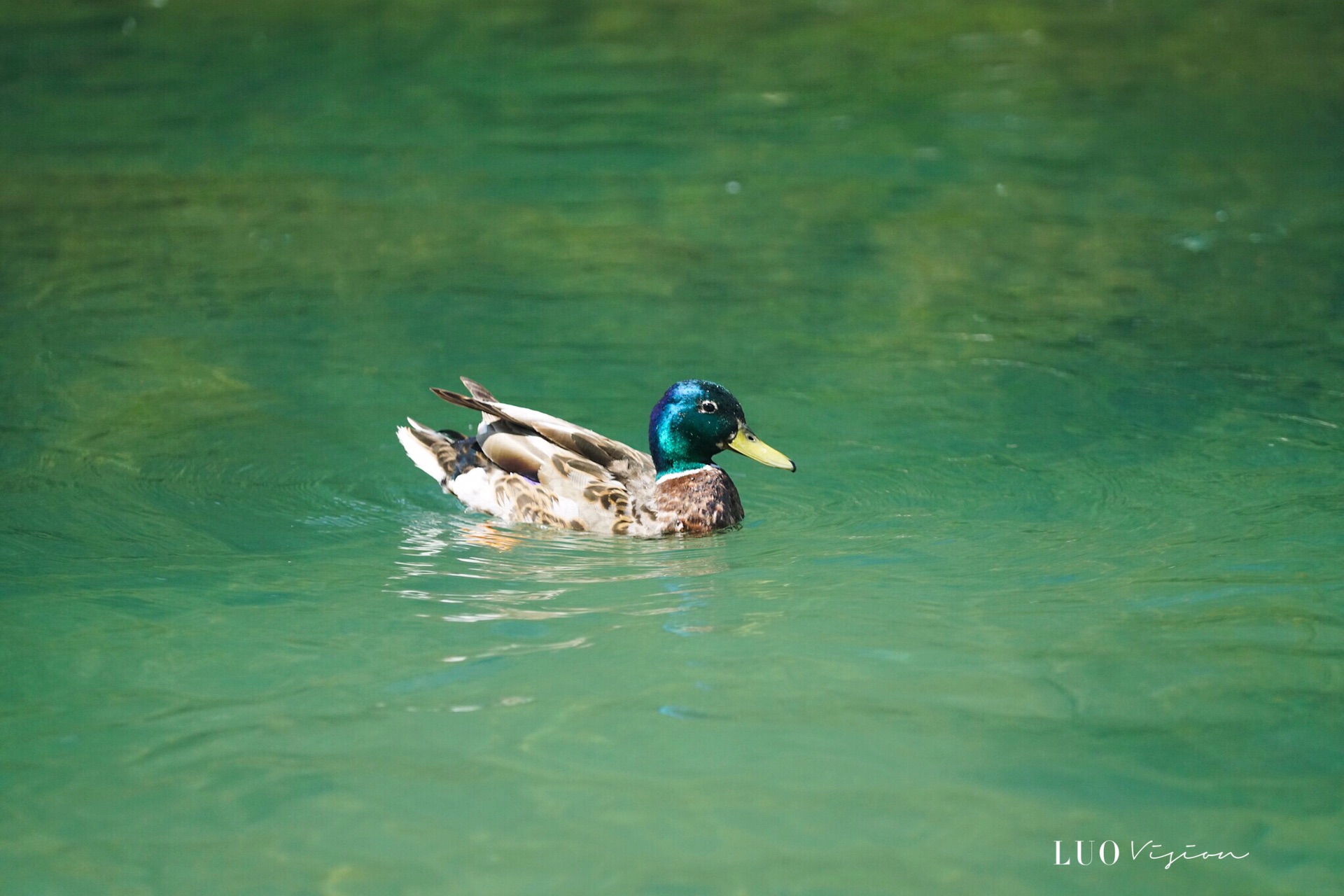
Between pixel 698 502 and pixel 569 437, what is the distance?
32.2 inches

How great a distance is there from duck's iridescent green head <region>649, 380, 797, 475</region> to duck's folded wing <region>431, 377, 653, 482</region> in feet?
0.79

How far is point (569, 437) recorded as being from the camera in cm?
851

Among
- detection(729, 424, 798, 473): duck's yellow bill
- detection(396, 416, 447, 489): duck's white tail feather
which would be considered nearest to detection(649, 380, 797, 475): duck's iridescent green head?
detection(729, 424, 798, 473): duck's yellow bill

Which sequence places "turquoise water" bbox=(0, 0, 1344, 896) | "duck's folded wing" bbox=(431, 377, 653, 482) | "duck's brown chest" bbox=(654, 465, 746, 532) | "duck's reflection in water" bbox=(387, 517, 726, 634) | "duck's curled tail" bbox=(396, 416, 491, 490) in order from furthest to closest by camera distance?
"duck's curled tail" bbox=(396, 416, 491, 490), "duck's folded wing" bbox=(431, 377, 653, 482), "duck's brown chest" bbox=(654, 465, 746, 532), "duck's reflection in water" bbox=(387, 517, 726, 634), "turquoise water" bbox=(0, 0, 1344, 896)

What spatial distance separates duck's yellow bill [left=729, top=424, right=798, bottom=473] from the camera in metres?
8.34

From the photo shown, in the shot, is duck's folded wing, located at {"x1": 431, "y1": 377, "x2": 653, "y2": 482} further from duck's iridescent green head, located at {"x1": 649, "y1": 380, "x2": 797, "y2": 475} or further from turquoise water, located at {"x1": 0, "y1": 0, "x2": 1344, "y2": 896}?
turquoise water, located at {"x1": 0, "y1": 0, "x2": 1344, "y2": 896}

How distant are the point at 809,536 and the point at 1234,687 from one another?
2522 millimetres

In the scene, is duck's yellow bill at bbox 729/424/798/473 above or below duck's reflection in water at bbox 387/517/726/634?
above

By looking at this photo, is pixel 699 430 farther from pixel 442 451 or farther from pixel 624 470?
pixel 442 451

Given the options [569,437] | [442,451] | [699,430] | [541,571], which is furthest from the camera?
[442,451]

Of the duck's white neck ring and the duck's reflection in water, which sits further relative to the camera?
the duck's white neck ring

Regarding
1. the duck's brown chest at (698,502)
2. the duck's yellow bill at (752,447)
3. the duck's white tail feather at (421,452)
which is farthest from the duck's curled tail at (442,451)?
the duck's yellow bill at (752,447)

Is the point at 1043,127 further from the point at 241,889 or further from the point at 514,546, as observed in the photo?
the point at 241,889

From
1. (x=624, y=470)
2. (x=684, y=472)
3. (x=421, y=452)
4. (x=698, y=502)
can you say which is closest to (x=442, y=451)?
(x=421, y=452)
